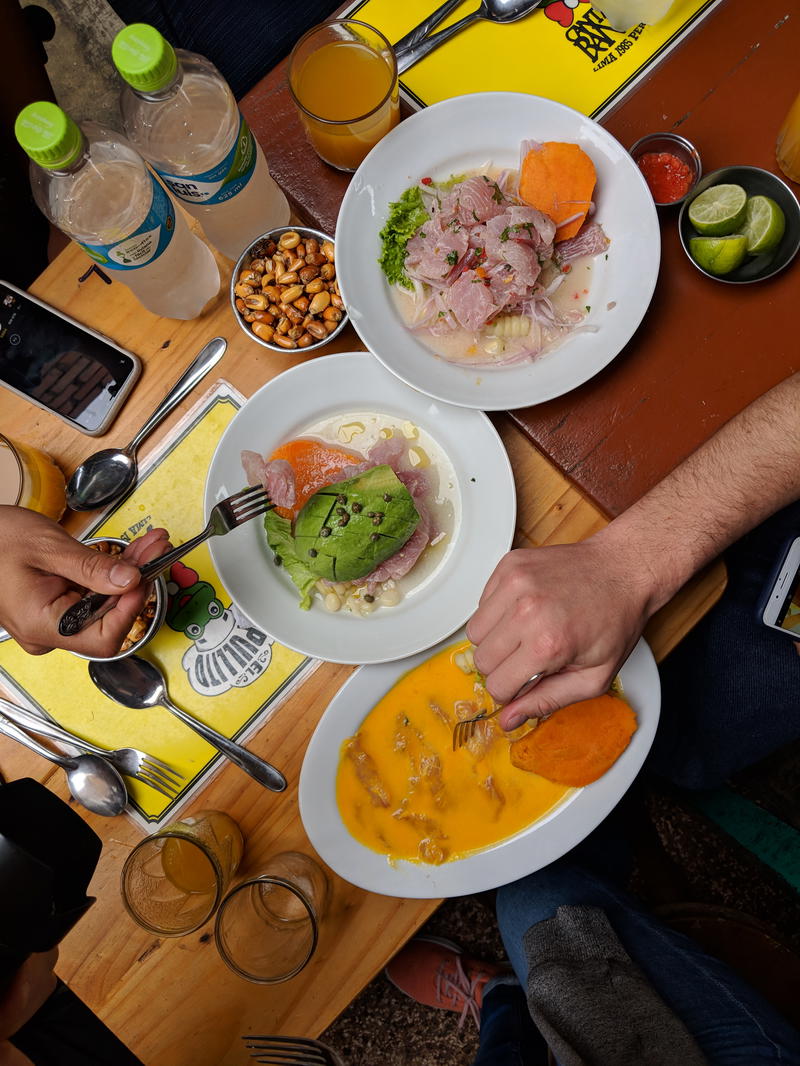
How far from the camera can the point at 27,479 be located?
5.41 ft

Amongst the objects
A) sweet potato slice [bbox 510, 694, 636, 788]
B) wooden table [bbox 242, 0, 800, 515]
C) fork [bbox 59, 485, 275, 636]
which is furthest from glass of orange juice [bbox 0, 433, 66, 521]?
sweet potato slice [bbox 510, 694, 636, 788]

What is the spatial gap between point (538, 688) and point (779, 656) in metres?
0.86

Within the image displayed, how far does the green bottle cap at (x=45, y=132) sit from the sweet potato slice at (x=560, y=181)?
993 mm

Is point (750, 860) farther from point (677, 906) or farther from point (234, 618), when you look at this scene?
point (234, 618)

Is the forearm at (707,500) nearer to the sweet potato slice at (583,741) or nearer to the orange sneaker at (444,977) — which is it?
the sweet potato slice at (583,741)

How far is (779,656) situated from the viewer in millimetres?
1933

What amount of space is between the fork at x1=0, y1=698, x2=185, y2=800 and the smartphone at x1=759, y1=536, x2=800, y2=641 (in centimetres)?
163

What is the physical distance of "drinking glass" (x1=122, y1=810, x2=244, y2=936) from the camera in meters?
1.58

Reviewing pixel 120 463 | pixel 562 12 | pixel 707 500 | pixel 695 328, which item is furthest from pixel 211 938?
pixel 562 12

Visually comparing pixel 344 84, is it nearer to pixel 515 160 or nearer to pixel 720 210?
pixel 515 160

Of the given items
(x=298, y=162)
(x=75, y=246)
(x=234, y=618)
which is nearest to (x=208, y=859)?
(x=234, y=618)

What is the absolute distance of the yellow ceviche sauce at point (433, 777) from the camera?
1.63m

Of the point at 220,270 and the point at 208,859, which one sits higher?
the point at 220,270

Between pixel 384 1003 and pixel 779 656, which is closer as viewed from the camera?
pixel 779 656
